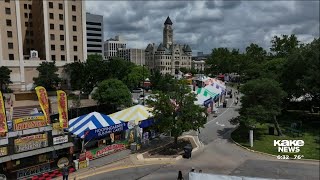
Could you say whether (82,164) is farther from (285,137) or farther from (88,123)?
(285,137)

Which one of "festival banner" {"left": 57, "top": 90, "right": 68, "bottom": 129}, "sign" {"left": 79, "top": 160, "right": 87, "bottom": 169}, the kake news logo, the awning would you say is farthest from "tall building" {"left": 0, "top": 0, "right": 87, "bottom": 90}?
the kake news logo

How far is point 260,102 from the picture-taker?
30562 mm

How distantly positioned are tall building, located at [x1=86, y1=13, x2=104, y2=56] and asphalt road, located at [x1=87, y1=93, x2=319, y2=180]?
14076cm

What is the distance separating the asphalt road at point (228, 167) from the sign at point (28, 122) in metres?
5.23

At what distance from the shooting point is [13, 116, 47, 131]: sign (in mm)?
18953

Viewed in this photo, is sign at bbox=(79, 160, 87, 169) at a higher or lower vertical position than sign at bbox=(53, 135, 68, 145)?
lower

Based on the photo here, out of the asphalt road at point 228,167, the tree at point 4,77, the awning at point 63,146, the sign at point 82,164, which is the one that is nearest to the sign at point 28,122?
the awning at point 63,146

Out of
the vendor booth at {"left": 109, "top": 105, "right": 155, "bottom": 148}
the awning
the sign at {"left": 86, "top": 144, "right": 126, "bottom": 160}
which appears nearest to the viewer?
the awning

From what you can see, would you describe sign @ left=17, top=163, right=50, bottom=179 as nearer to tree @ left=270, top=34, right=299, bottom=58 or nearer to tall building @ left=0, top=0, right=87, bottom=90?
tall building @ left=0, top=0, right=87, bottom=90

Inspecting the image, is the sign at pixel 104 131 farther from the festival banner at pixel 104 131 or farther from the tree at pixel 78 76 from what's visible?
the tree at pixel 78 76

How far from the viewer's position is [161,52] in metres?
200

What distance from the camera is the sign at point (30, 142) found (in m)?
18.8

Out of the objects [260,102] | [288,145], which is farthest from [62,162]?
[288,145]

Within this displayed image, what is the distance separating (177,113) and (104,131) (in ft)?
21.5
